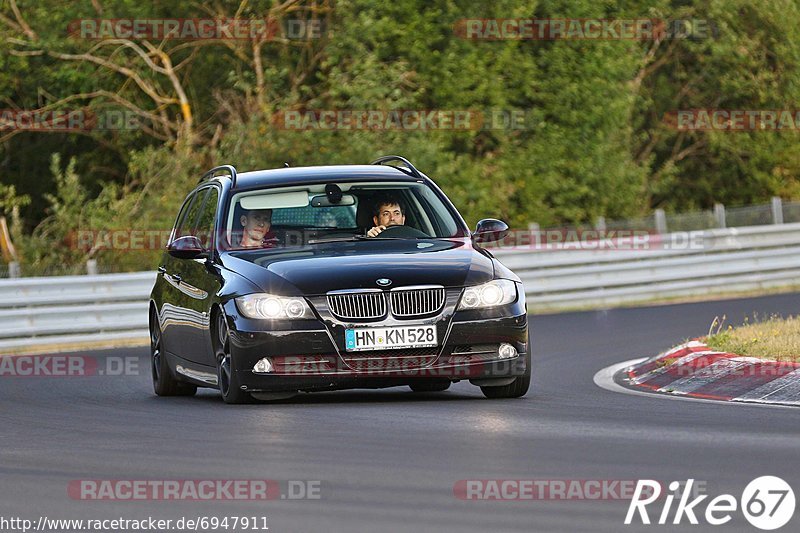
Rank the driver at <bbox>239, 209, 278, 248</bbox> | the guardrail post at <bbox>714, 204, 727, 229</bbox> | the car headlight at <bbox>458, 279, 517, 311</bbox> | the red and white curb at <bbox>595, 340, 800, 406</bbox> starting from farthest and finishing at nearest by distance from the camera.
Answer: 1. the guardrail post at <bbox>714, 204, 727, 229</bbox>
2. the driver at <bbox>239, 209, 278, 248</bbox>
3. the red and white curb at <bbox>595, 340, 800, 406</bbox>
4. the car headlight at <bbox>458, 279, 517, 311</bbox>

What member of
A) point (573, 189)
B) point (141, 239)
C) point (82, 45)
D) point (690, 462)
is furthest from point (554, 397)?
point (82, 45)

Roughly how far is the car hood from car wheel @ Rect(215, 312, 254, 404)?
41cm

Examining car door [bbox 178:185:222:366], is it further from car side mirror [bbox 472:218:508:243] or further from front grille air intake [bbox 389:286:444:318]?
car side mirror [bbox 472:218:508:243]

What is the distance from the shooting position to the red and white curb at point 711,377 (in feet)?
39.5

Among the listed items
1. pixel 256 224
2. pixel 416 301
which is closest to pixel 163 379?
pixel 256 224

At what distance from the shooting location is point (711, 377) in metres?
13.1

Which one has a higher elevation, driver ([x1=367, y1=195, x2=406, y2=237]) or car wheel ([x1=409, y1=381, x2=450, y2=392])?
driver ([x1=367, y1=195, x2=406, y2=237])

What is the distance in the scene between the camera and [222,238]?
12898 mm

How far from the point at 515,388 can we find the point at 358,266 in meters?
1.44

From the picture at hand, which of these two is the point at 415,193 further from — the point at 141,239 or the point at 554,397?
the point at 141,239

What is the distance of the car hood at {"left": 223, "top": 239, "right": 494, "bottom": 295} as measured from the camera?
11.6m

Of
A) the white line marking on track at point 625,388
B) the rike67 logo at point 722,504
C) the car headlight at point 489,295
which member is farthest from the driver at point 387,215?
the rike67 logo at point 722,504

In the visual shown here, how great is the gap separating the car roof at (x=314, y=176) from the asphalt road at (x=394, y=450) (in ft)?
5.14

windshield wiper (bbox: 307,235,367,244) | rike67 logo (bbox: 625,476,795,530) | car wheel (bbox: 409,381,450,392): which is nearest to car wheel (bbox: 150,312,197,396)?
car wheel (bbox: 409,381,450,392)
